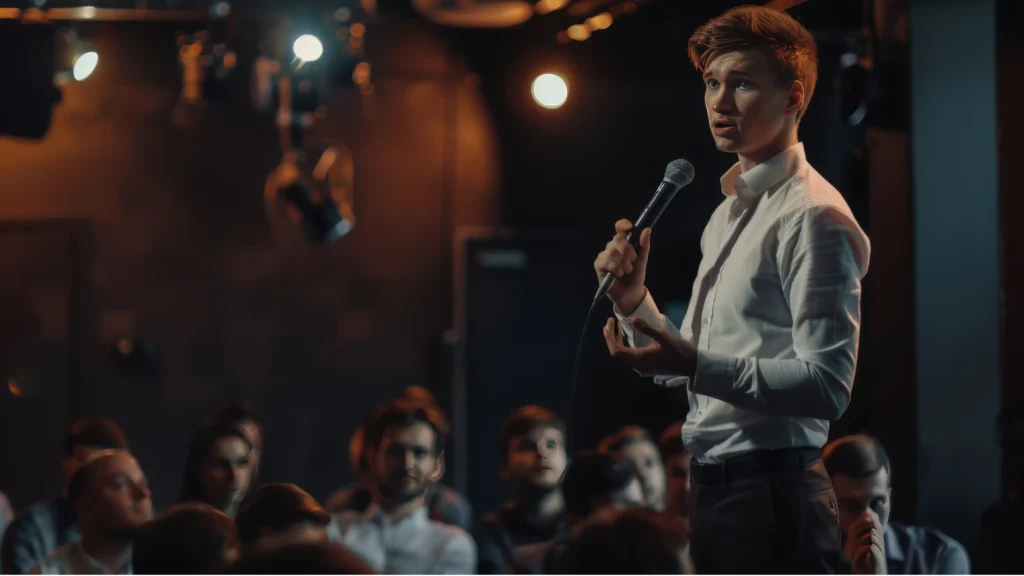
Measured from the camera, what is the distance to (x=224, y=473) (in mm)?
3348

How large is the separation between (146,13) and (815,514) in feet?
17.4

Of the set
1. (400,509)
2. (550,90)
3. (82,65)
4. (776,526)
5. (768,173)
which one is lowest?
(400,509)

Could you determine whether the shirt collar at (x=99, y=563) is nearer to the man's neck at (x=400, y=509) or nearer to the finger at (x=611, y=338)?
the man's neck at (x=400, y=509)

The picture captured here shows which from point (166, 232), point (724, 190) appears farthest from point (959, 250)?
point (166, 232)

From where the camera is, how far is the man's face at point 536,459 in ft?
13.2

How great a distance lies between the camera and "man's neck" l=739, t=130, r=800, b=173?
5.52 ft

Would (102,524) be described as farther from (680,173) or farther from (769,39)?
(769,39)

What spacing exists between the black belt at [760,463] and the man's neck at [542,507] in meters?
2.33

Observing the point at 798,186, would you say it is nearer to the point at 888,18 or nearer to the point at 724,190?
the point at 724,190

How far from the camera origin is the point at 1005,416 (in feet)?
11.3

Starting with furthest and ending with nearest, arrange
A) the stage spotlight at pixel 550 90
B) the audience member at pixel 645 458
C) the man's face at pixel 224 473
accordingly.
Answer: the stage spotlight at pixel 550 90, the audience member at pixel 645 458, the man's face at pixel 224 473

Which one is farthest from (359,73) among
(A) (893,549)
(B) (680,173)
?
(B) (680,173)

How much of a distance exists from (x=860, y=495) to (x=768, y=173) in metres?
0.90

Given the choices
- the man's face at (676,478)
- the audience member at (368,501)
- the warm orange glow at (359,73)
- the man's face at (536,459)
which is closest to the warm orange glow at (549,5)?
the warm orange glow at (359,73)
